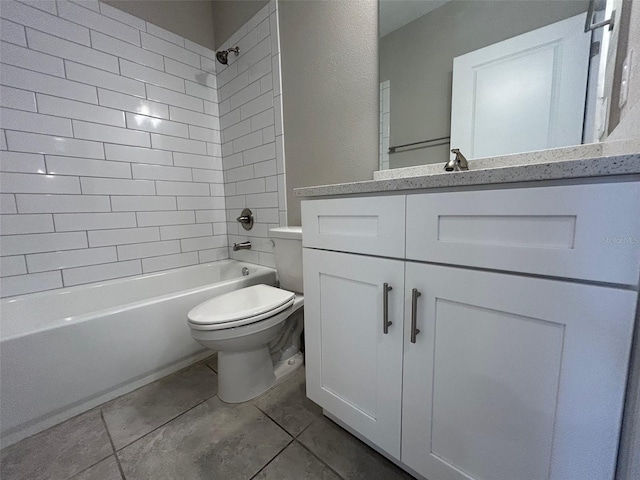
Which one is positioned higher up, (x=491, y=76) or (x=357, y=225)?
(x=491, y=76)

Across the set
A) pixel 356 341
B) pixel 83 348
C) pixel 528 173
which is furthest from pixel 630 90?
pixel 83 348

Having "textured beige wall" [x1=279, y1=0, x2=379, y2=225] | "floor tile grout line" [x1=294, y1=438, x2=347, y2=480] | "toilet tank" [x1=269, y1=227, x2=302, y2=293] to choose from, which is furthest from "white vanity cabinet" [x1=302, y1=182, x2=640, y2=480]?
"textured beige wall" [x1=279, y1=0, x2=379, y2=225]

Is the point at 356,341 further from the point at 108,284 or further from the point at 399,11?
the point at 108,284

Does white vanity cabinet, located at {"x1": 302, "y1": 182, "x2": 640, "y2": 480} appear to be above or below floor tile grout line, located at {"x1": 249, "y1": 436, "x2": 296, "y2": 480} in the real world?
above

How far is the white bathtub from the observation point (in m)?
0.94

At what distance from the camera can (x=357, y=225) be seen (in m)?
0.77

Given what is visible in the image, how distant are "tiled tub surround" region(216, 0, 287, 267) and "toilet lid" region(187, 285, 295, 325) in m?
0.56

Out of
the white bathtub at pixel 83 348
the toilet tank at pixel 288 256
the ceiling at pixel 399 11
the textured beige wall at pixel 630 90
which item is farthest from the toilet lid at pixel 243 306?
the ceiling at pixel 399 11

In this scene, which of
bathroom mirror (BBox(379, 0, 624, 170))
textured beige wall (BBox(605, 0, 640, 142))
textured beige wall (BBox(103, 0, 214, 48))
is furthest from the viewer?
textured beige wall (BBox(103, 0, 214, 48))

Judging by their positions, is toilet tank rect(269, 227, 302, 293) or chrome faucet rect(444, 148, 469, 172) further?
toilet tank rect(269, 227, 302, 293)

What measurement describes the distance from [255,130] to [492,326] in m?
1.75

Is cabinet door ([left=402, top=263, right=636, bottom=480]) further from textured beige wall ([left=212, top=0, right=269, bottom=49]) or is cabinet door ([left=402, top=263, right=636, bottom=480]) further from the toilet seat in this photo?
textured beige wall ([left=212, top=0, right=269, bottom=49])

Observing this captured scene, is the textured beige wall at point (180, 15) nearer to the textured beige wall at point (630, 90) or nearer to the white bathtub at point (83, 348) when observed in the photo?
the white bathtub at point (83, 348)

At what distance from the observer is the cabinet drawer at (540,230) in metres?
0.40
